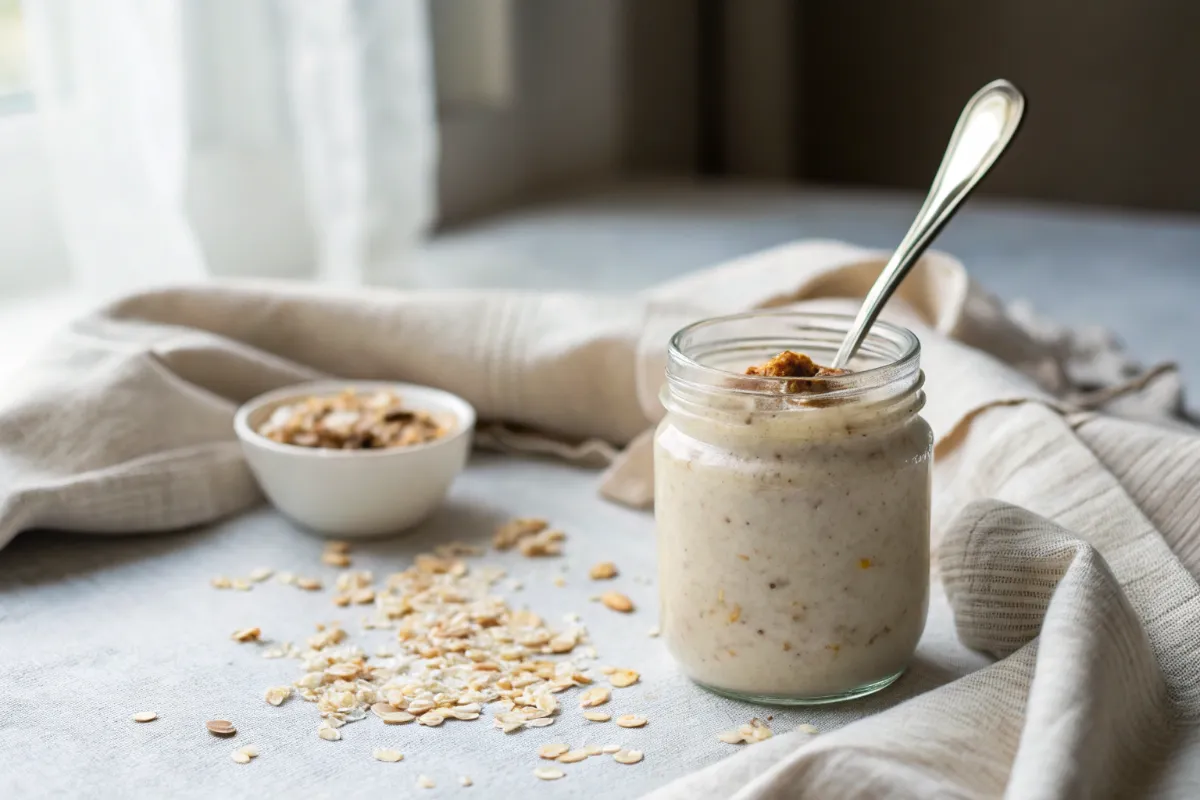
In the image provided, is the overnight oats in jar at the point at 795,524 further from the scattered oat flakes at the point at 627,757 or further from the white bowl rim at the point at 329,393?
the white bowl rim at the point at 329,393

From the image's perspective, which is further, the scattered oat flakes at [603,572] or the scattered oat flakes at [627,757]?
the scattered oat flakes at [603,572]

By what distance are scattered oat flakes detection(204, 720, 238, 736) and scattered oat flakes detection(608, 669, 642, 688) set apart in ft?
0.74

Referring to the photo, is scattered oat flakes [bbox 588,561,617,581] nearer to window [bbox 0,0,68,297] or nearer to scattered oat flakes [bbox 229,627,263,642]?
scattered oat flakes [bbox 229,627,263,642]

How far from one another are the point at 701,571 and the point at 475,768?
0.56 feet

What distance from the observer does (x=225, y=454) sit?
110 cm

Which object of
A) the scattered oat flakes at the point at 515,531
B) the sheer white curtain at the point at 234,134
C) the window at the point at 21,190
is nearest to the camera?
the scattered oat flakes at the point at 515,531

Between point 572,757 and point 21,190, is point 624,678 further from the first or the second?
point 21,190

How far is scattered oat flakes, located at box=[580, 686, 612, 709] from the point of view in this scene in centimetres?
79

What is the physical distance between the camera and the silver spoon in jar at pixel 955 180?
2.63 feet

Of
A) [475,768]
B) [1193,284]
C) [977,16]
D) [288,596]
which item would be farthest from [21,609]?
[977,16]

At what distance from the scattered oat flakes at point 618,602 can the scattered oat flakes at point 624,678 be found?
10 centimetres

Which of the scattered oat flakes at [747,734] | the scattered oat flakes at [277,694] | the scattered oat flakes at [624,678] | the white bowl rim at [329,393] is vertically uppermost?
the white bowl rim at [329,393]

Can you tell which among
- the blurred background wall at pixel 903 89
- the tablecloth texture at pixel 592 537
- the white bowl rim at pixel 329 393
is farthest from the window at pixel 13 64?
the blurred background wall at pixel 903 89

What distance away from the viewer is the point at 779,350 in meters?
0.89
